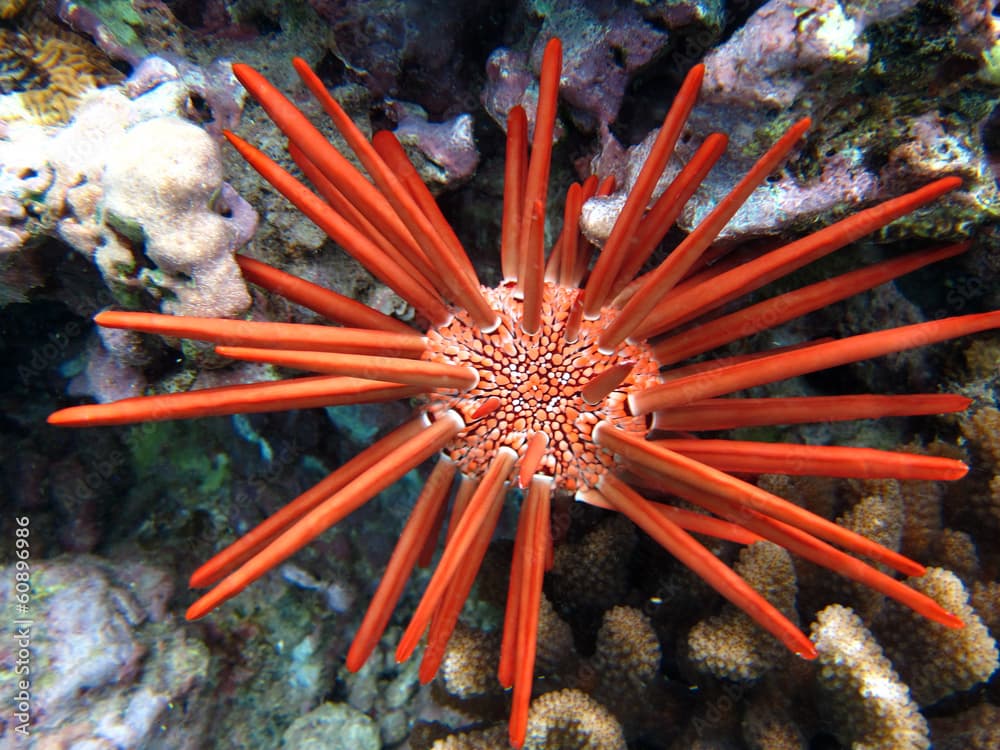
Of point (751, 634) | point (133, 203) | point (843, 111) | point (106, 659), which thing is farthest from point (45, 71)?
point (751, 634)

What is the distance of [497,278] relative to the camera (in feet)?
9.55

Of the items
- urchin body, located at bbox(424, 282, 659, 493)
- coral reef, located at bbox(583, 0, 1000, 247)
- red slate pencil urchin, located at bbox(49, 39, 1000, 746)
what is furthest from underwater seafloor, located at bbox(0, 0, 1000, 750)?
urchin body, located at bbox(424, 282, 659, 493)

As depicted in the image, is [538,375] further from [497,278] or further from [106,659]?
[106,659]

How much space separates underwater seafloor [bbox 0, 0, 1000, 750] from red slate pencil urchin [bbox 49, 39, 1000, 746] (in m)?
0.29

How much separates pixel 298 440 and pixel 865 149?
2.85 meters

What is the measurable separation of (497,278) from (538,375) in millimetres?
969

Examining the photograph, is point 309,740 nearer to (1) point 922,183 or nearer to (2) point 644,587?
(2) point 644,587

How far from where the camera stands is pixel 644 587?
269 cm

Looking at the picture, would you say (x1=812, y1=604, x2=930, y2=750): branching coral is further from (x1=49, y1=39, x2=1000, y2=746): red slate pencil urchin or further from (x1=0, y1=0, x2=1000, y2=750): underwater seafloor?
(x1=49, y1=39, x2=1000, y2=746): red slate pencil urchin

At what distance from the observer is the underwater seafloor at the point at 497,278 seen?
200 cm

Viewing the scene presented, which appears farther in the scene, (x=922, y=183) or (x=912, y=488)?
(x=912, y=488)

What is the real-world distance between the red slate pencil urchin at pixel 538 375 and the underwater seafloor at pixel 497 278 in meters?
0.29

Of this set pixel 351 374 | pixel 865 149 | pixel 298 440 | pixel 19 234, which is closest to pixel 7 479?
pixel 298 440

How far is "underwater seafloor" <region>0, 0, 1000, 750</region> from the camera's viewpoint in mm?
1995
